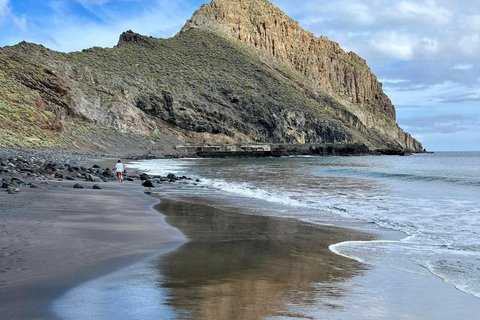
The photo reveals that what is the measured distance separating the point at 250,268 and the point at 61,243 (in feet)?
8.82

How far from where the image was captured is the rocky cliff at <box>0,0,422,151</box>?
6488cm

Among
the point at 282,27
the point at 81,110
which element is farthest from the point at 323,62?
the point at 81,110

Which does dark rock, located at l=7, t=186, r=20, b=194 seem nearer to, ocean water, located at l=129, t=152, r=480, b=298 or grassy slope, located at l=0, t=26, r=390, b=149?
ocean water, located at l=129, t=152, r=480, b=298

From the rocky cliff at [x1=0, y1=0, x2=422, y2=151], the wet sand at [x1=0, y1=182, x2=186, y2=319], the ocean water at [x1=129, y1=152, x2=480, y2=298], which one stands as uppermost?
the rocky cliff at [x1=0, y1=0, x2=422, y2=151]

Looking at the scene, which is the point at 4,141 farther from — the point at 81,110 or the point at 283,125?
the point at 283,125

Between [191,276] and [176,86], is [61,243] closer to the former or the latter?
[191,276]

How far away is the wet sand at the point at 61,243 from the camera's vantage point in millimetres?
4250

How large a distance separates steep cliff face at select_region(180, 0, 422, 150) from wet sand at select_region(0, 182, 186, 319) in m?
126

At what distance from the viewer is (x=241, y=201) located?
14.7 metres

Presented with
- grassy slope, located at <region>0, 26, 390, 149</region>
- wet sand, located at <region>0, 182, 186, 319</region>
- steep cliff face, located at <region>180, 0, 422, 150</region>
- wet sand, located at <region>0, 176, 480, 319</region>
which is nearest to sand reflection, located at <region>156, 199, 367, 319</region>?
wet sand, located at <region>0, 176, 480, 319</region>

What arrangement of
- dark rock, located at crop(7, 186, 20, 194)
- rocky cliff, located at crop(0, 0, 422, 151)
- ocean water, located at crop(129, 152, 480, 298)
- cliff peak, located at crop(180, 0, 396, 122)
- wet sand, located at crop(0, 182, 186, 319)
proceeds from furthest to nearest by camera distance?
cliff peak, located at crop(180, 0, 396, 122) < rocky cliff, located at crop(0, 0, 422, 151) < dark rock, located at crop(7, 186, 20, 194) < ocean water, located at crop(129, 152, 480, 298) < wet sand, located at crop(0, 182, 186, 319)

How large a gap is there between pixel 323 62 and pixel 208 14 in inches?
1894

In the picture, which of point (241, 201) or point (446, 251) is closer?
point (446, 251)

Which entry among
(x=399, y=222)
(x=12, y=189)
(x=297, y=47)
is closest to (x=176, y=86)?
(x=297, y=47)
